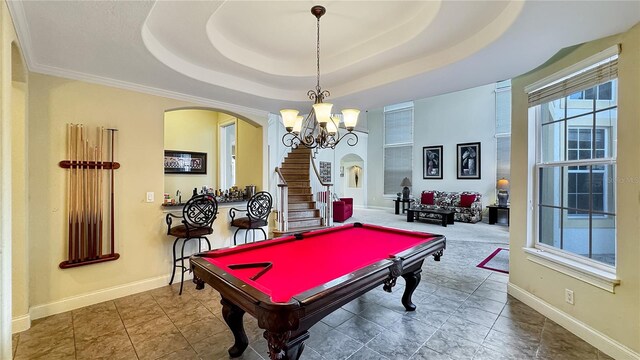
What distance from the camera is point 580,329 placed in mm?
2314

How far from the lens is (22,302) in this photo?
8.10 feet

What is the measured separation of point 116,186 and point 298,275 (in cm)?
271

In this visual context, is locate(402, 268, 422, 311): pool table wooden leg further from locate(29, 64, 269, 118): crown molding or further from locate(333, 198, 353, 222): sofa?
locate(333, 198, 353, 222): sofa

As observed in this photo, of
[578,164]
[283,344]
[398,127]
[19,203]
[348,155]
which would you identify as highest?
[398,127]

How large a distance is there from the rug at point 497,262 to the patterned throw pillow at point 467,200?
126 inches

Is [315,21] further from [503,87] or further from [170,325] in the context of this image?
[503,87]

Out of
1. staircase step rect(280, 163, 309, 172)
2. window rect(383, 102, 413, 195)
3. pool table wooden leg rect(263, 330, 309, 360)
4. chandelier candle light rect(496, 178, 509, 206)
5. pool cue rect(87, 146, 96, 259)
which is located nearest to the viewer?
pool table wooden leg rect(263, 330, 309, 360)

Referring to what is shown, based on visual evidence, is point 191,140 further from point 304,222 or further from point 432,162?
point 432,162

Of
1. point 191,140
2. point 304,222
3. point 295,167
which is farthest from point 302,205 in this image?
point 191,140

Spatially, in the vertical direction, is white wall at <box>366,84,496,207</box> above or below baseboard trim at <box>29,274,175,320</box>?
above

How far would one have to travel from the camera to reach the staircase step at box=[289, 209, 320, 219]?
5738 millimetres

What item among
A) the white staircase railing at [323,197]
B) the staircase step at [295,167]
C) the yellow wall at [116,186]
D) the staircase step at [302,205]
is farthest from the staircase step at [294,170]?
the yellow wall at [116,186]

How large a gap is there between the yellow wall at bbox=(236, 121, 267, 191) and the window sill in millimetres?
3809

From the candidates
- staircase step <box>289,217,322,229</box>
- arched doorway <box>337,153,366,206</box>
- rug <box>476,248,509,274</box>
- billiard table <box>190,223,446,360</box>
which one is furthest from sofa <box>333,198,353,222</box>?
billiard table <box>190,223,446,360</box>
